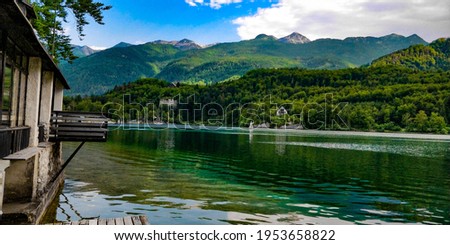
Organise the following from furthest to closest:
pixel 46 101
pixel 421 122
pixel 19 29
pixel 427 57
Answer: pixel 427 57, pixel 421 122, pixel 46 101, pixel 19 29

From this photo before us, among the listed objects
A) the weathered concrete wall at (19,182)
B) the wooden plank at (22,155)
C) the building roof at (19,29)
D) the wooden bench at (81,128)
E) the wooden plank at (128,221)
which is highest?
the building roof at (19,29)

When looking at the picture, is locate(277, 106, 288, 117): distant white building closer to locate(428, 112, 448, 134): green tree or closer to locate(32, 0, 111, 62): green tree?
locate(428, 112, 448, 134): green tree

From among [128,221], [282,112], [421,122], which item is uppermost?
[282,112]

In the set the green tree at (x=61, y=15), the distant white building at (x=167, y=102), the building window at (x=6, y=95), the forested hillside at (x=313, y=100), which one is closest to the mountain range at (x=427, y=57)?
the forested hillside at (x=313, y=100)

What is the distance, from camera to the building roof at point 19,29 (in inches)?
294

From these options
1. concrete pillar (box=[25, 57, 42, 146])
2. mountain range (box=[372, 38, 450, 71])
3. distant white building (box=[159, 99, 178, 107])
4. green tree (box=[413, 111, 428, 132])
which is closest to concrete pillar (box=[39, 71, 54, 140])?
concrete pillar (box=[25, 57, 42, 146])

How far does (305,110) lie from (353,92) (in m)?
17.9

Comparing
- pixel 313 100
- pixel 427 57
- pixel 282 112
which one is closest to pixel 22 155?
pixel 313 100

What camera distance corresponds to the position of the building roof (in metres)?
7.46

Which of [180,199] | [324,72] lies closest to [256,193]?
[180,199]

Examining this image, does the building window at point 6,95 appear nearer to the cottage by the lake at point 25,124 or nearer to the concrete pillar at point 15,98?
the cottage by the lake at point 25,124

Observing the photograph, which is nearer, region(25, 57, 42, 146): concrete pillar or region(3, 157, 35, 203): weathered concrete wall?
region(3, 157, 35, 203): weathered concrete wall

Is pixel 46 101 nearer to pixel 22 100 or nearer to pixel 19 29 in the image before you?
pixel 22 100

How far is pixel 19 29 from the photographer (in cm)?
912
